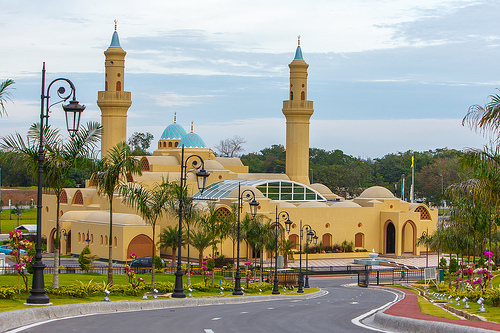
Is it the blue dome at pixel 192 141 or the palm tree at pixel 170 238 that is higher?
the blue dome at pixel 192 141

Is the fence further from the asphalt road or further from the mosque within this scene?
the asphalt road

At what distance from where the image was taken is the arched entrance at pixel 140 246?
1933 inches

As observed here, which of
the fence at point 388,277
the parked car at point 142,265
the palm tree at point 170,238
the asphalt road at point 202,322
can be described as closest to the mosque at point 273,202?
the palm tree at point 170,238

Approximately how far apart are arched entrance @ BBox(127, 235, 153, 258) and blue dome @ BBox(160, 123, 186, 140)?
70.2 feet

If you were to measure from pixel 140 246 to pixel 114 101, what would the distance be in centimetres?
1419

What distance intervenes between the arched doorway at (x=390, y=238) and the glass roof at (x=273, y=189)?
636 centimetres

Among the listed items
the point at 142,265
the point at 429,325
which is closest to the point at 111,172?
the point at 429,325

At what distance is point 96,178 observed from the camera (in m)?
25.8

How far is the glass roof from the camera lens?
195 feet

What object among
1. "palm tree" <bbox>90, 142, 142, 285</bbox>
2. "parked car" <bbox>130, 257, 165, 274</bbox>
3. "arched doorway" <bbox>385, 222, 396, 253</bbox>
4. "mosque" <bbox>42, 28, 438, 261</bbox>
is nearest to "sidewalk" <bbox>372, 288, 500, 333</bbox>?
"palm tree" <bbox>90, 142, 142, 285</bbox>

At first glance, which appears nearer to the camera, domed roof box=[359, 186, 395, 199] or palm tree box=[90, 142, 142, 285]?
palm tree box=[90, 142, 142, 285]

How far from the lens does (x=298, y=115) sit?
207ft

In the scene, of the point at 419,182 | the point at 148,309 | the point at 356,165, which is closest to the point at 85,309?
the point at 148,309

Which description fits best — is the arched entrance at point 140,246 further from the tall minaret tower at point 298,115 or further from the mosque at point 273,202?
the tall minaret tower at point 298,115
